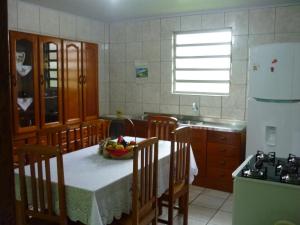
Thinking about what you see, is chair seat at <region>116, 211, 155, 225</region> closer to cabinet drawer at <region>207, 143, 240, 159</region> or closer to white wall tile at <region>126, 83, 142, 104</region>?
cabinet drawer at <region>207, 143, 240, 159</region>

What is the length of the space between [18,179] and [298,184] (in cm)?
174

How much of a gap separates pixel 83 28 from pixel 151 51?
3.37ft

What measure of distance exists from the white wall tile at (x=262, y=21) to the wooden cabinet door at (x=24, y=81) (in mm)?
2608

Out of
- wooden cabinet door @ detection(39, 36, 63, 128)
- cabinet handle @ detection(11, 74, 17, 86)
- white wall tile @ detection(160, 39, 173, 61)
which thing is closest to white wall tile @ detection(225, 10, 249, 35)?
white wall tile @ detection(160, 39, 173, 61)

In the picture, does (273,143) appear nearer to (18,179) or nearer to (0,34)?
(18,179)

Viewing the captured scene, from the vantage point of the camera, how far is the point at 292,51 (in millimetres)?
3021

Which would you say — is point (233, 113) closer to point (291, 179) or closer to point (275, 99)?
point (275, 99)

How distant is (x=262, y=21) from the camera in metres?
3.69

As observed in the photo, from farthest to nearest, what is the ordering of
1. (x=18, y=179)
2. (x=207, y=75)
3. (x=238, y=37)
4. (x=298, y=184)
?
(x=207, y=75), (x=238, y=37), (x=18, y=179), (x=298, y=184)

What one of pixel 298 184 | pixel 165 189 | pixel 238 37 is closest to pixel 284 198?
pixel 298 184

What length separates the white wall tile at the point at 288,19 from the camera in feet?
11.5

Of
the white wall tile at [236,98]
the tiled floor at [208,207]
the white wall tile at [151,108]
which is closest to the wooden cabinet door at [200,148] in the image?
the tiled floor at [208,207]

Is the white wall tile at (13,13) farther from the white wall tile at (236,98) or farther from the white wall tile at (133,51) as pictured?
the white wall tile at (236,98)

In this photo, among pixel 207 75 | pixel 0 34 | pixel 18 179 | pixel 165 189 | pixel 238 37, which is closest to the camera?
pixel 0 34
